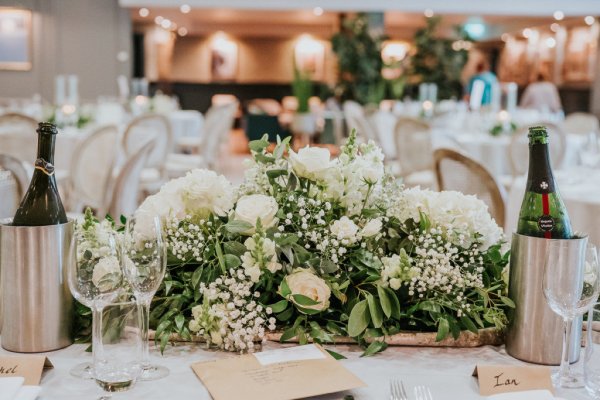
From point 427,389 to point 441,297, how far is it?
235mm

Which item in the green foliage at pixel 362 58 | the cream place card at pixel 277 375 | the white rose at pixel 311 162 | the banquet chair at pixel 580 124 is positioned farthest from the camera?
the green foliage at pixel 362 58

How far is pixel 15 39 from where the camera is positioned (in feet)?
39.6

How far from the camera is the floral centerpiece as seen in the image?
3.99 ft

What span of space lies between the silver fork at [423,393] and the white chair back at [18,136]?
14.1 feet

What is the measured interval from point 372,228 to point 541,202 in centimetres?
30

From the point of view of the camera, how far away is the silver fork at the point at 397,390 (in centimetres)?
103

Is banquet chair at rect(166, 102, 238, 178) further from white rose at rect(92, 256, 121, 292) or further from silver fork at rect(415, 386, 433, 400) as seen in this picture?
silver fork at rect(415, 386, 433, 400)

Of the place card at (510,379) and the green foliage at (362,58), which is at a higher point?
the green foliage at (362,58)

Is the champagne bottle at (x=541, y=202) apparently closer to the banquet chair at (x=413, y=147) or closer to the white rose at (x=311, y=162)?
the white rose at (x=311, y=162)

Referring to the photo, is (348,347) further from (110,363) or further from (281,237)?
(110,363)

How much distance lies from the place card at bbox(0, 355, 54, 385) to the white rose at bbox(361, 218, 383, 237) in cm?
57

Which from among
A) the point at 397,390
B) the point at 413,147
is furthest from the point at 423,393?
the point at 413,147

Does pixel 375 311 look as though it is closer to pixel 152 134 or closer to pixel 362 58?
pixel 152 134

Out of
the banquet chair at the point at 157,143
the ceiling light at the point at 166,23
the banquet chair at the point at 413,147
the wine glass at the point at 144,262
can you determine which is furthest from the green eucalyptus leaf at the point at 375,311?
the ceiling light at the point at 166,23
